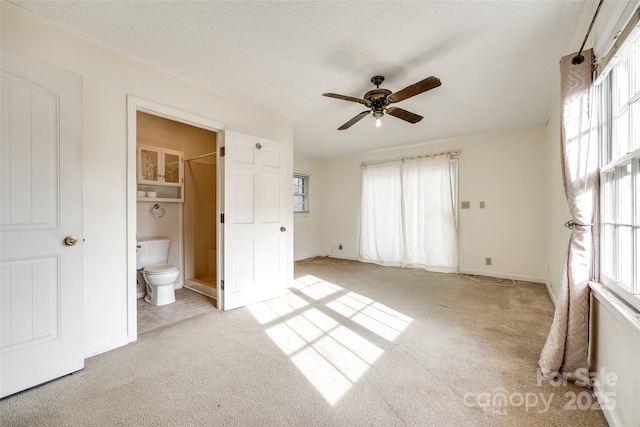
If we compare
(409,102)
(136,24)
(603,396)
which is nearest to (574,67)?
(409,102)

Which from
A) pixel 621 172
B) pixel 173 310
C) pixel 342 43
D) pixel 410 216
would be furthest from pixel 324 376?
pixel 410 216

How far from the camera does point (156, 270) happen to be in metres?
2.86

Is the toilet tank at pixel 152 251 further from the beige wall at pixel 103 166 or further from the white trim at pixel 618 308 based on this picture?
the white trim at pixel 618 308

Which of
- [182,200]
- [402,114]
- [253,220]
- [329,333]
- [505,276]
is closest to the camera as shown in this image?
[329,333]

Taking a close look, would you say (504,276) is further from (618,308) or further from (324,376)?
(324,376)

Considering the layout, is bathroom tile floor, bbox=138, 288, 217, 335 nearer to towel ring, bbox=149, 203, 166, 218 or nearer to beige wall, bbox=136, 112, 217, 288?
beige wall, bbox=136, 112, 217, 288

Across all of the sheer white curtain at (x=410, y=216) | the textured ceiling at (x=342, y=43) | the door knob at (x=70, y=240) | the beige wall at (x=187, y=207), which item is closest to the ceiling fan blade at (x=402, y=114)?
the textured ceiling at (x=342, y=43)

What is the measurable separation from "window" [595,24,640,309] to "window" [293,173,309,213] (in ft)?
16.1

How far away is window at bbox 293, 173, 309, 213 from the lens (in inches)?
234

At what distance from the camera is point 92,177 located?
194cm

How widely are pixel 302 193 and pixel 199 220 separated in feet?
8.74

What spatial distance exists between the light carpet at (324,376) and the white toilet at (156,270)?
658mm

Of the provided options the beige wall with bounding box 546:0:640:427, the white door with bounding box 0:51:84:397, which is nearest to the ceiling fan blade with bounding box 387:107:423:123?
the beige wall with bounding box 546:0:640:427

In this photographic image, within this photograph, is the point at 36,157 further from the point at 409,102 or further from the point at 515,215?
the point at 515,215
